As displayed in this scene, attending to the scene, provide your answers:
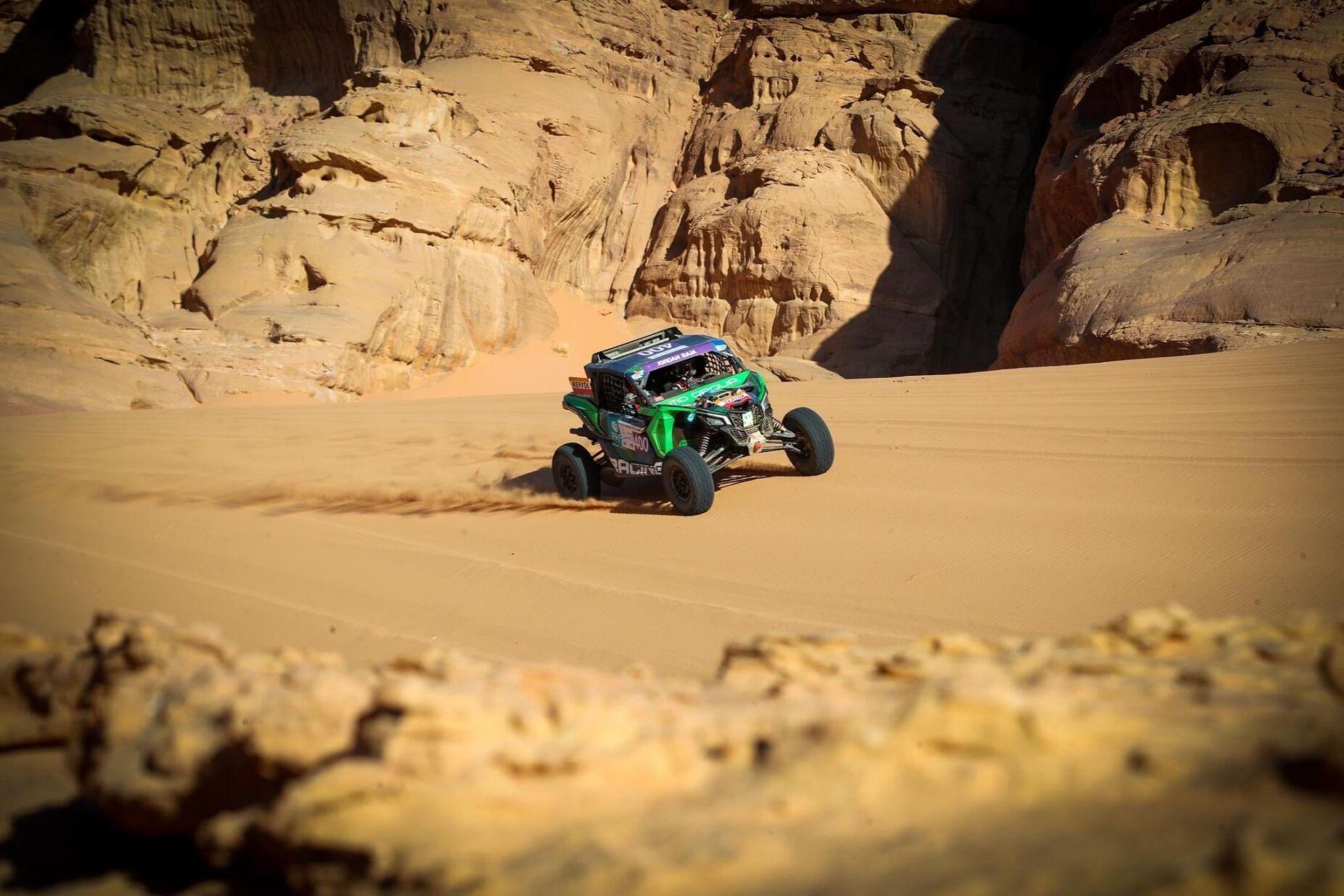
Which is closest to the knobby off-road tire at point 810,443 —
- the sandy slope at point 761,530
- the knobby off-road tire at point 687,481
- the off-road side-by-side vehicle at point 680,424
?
the off-road side-by-side vehicle at point 680,424

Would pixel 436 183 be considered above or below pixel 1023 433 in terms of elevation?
above

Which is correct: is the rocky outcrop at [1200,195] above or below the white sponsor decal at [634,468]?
above

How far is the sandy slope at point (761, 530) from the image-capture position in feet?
15.3

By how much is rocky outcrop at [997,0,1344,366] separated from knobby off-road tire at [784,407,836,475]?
8230 mm

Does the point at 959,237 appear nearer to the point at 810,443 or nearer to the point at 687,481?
the point at 810,443

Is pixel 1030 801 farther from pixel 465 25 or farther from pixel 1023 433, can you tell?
pixel 465 25

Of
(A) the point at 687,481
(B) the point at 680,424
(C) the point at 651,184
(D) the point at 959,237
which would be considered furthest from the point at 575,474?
(C) the point at 651,184

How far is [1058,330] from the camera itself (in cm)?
1608

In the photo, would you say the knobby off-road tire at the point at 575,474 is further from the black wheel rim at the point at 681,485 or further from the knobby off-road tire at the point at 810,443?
the knobby off-road tire at the point at 810,443

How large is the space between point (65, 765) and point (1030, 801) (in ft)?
7.91

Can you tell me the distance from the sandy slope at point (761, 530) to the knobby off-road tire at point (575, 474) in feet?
0.57

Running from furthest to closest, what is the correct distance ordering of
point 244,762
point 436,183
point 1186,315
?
point 436,183 < point 1186,315 < point 244,762

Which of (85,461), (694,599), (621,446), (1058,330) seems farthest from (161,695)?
(1058,330)

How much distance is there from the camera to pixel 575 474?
8227mm
